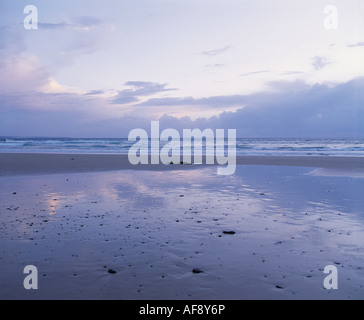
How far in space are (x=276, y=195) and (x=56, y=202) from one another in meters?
6.99

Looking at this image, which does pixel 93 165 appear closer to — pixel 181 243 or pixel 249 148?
pixel 181 243

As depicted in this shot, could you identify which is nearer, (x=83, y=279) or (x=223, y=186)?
(x=83, y=279)

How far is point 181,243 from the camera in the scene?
18.5 ft

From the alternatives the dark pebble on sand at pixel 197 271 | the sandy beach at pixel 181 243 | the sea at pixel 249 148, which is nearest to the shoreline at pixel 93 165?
the sandy beach at pixel 181 243

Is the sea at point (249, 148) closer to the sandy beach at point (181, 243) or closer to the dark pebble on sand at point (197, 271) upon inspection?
the sandy beach at point (181, 243)

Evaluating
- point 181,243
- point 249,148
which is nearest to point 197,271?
point 181,243

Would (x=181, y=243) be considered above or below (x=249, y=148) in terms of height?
below

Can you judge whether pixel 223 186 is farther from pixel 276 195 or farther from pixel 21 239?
pixel 21 239

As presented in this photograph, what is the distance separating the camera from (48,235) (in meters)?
6.04

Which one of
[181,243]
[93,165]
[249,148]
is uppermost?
[249,148]

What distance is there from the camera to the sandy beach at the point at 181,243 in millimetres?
4035

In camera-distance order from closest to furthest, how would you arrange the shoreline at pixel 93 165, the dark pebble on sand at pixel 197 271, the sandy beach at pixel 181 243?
the sandy beach at pixel 181 243 → the dark pebble on sand at pixel 197 271 → the shoreline at pixel 93 165
